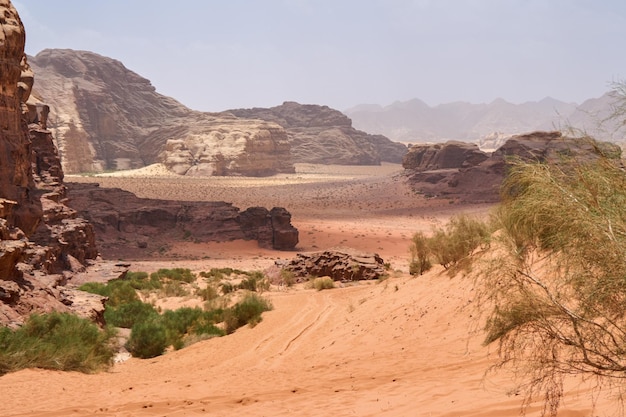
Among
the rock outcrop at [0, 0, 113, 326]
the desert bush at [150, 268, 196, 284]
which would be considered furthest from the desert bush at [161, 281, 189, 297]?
the rock outcrop at [0, 0, 113, 326]

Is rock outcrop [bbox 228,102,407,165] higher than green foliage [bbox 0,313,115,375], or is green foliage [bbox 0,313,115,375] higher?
rock outcrop [bbox 228,102,407,165]

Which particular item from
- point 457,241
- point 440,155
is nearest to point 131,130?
point 440,155

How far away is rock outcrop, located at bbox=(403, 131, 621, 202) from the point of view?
47.1 metres

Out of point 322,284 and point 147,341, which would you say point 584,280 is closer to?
point 147,341

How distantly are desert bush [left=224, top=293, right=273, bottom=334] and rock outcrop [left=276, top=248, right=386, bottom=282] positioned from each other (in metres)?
6.60

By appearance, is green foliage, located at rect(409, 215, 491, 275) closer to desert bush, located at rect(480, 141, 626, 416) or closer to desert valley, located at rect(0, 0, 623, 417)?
desert valley, located at rect(0, 0, 623, 417)

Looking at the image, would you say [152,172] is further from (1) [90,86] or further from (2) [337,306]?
(2) [337,306]

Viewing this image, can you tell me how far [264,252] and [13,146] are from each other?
17614 millimetres

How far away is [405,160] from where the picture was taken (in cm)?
7156

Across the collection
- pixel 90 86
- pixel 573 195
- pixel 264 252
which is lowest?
pixel 264 252

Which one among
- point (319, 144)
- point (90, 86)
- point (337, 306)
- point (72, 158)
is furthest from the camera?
point (319, 144)

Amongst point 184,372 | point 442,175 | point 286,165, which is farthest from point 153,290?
point 286,165

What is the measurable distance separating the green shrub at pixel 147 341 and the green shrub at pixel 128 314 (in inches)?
78.4

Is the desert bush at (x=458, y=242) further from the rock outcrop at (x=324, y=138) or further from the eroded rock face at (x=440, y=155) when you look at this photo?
the rock outcrop at (x=324, y=138)
